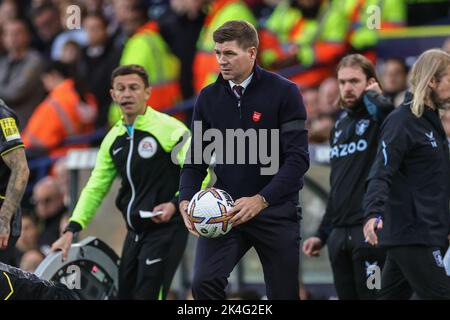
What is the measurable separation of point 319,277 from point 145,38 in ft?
12.7

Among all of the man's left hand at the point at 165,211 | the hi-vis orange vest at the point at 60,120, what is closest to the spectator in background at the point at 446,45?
the man's left hand at the point at 165,211

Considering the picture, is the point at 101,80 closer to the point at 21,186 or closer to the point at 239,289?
the point at 239,289

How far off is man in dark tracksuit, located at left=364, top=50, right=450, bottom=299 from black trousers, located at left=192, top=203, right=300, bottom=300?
20.3 inches

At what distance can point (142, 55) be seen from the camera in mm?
12766

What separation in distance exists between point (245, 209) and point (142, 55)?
687 cm

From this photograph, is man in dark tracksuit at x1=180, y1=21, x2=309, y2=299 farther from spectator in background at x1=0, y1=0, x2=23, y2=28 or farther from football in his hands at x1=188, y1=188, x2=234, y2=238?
spectator in background at x1=0, y1=0, x2=23, y2=28

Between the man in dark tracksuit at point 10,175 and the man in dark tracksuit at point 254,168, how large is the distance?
1321 mm

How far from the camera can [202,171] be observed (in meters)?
6.66

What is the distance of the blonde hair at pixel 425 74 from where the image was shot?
22.1ft

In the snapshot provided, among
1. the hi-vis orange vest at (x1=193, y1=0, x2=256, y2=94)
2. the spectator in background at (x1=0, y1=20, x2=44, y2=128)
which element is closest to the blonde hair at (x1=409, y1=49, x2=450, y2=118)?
the hi-vis orange vest at (x1=193, y1=0, x2=256, y2=94)

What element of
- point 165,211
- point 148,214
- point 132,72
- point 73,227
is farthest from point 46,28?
point 165,211

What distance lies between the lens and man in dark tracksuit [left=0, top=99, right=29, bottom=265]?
7.18m

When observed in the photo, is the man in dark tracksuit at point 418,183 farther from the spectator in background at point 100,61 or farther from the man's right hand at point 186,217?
the spectator in background at point 100,61

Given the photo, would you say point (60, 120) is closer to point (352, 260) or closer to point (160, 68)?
point (160, 68)
